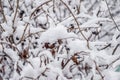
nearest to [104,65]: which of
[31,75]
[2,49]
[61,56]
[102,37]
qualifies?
[61,56]

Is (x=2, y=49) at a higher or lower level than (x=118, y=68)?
higher

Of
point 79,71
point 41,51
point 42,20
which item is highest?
point 42,20

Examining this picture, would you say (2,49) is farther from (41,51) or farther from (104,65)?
(104,65)

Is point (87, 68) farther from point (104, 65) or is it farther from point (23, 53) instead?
point (23, 53)

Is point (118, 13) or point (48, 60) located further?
point (118, 13)

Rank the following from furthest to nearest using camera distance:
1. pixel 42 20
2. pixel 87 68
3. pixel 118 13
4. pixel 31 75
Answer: pixel 118 13, pixel 42 20, pixel 87 68, pixel 31 75

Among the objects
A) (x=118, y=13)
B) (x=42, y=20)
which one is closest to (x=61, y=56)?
(x=42, y=20)

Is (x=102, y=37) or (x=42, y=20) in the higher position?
(x=42, y=20)

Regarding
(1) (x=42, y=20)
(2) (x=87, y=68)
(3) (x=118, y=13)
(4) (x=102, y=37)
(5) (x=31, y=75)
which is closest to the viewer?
(5) (x=31, y=75)

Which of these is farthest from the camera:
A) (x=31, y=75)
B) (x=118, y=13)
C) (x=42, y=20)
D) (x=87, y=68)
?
(x=118, y=13)
